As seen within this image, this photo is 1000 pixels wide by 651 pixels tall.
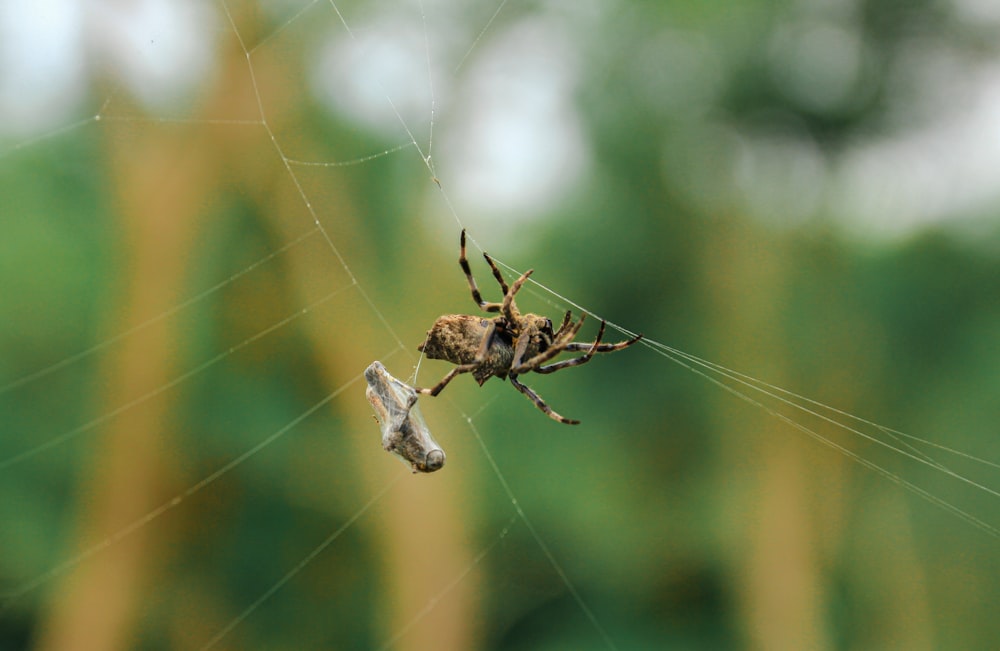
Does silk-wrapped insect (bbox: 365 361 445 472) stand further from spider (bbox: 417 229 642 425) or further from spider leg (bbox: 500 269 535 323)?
spider leg (bbox: 500 269 535 323)

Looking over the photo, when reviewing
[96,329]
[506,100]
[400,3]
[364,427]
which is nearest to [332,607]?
[364,427]

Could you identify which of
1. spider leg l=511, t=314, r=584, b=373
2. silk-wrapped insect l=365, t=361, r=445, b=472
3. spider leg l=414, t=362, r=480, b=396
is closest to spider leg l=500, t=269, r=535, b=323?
spider leg l=511, t=314, r=584, b=373

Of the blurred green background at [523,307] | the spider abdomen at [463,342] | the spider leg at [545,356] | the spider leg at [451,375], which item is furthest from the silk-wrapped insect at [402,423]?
the blurred green background at [523,307]

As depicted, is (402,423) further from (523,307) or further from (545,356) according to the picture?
(523,307)

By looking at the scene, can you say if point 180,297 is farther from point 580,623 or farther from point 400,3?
point 580,623

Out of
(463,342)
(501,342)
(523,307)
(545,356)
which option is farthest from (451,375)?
(523,307)

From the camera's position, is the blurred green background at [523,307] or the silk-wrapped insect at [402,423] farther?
the blurred green background at [523,307]

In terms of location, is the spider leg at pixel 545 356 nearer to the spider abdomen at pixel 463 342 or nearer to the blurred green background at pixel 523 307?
the spider abdomen at pixel 463 342
